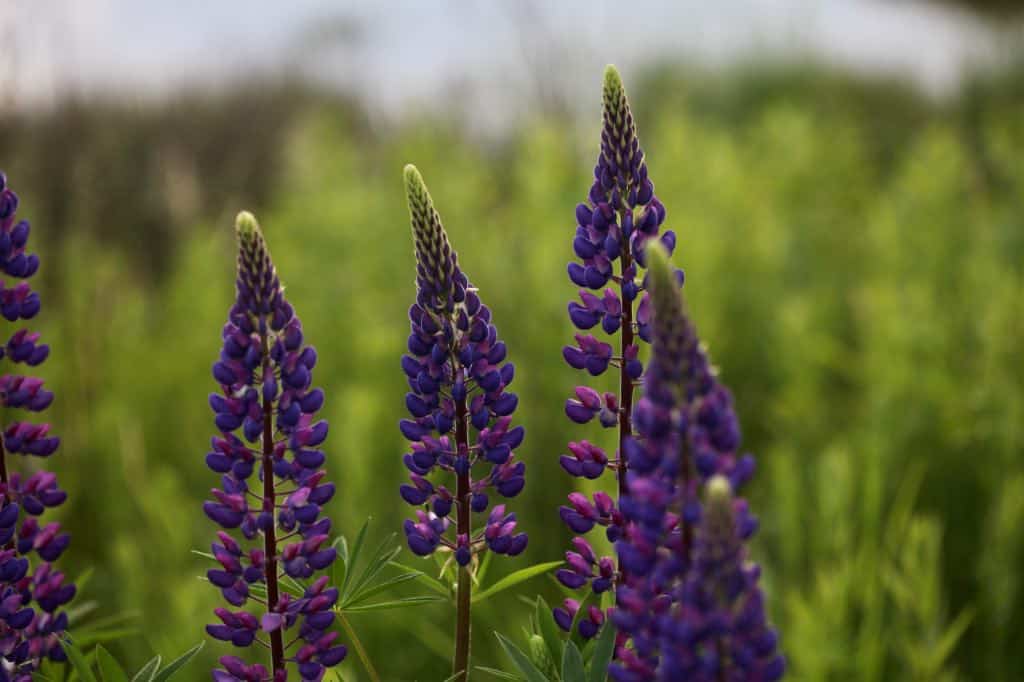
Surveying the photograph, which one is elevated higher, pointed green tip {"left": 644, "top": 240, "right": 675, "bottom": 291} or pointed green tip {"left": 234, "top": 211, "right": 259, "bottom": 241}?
pointed green tip {"left": 234, "top": 211, "right": 259, "bottom": 241}

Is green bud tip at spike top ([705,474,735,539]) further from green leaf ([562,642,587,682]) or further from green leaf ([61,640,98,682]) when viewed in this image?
green leaf ([61,640,98,682])

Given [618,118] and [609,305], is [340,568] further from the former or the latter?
[618,118]

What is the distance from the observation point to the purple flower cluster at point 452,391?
1046 millimetres

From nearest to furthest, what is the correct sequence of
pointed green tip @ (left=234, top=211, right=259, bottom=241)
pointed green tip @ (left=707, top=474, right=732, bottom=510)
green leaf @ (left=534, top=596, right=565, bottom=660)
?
pointed green tip @ (left=707, top=474, right=732, bottom=510) < pointed green tip @ (left=234, top=211, right=259, bottom=241) < green leaf @ (left=534, top=596, right=565, bottom=660)

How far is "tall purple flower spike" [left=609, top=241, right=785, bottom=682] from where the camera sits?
2.51 feet

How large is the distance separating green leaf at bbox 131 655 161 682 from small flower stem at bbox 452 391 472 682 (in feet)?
0.95

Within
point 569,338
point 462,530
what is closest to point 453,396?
point 462,530

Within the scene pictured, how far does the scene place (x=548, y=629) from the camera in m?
1.18

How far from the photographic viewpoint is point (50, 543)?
3.68 feet

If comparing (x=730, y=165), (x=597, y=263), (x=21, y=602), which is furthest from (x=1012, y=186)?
(x=21, y=602)

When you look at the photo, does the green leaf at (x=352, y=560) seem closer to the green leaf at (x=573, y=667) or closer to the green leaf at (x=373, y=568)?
the green leaf at (x=373, y=568)

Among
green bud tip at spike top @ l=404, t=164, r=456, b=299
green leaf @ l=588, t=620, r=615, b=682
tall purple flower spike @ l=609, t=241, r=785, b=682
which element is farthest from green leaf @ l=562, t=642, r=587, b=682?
green bud tip at spike top @ l=404, t=164, r=456, b=299

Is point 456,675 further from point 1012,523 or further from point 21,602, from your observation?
point 1012,523

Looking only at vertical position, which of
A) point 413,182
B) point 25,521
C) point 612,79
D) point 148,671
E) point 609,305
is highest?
point 612,79
